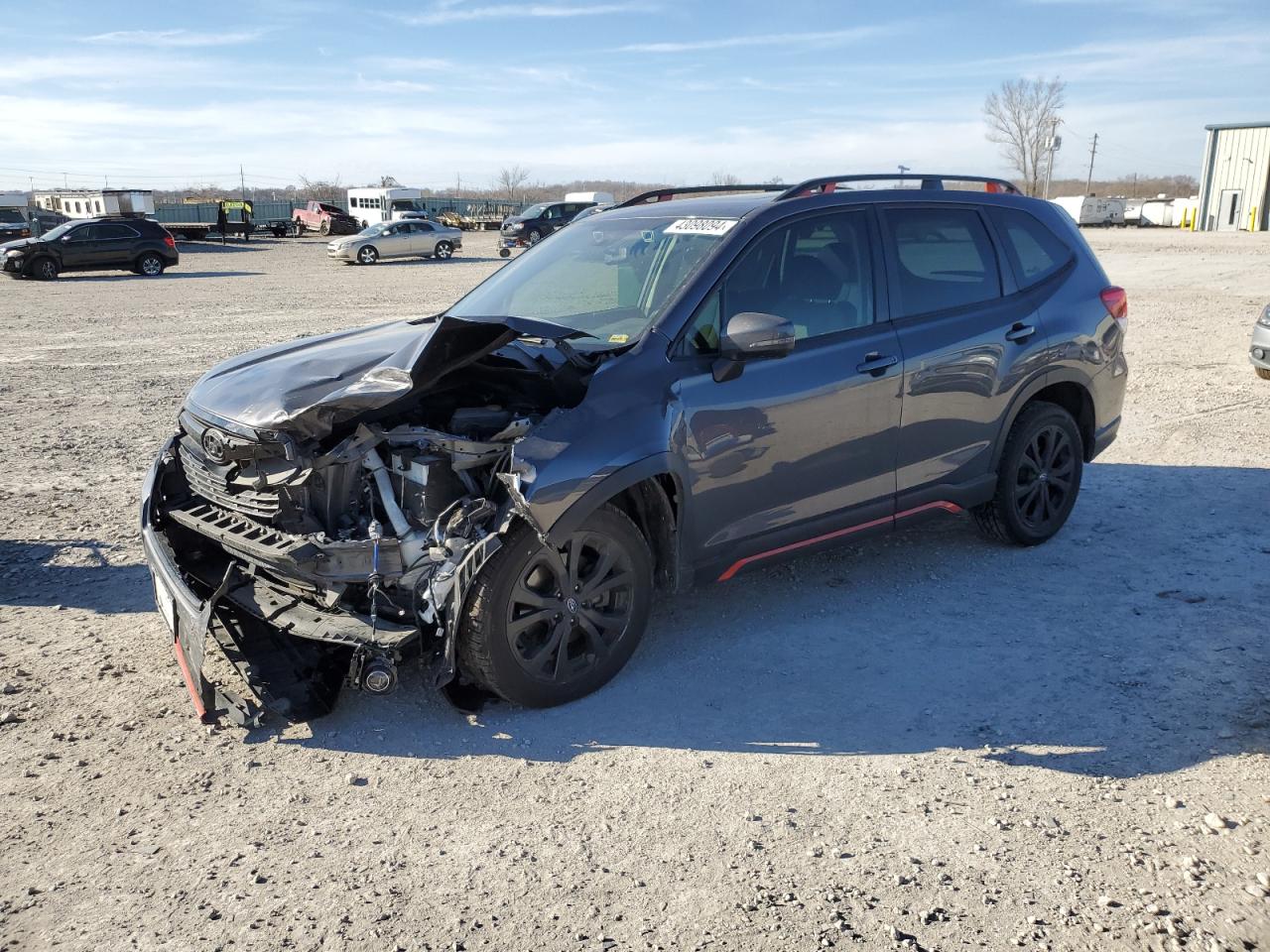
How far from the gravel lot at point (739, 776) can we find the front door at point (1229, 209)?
5872 centimetres

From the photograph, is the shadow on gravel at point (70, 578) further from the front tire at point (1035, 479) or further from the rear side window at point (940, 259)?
Result: the front tire at point (1035, 479)

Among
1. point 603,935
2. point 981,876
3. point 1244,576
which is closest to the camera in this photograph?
point 603,935

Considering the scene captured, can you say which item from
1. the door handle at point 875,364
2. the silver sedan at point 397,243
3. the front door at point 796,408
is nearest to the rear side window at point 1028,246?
the front door at point 796,408

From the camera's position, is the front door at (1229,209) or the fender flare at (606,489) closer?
the fender flare at (606,489)

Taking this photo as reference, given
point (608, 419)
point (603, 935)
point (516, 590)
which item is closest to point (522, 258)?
point (608, 419)

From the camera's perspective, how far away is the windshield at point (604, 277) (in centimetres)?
450

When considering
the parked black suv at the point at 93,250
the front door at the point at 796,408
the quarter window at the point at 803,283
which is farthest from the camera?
the parked black suv at the point at 93,250

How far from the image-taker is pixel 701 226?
186 inches

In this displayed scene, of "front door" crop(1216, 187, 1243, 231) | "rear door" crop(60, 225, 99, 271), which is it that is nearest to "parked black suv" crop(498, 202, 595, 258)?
"rear door" crop(60, 225, 99, 271)

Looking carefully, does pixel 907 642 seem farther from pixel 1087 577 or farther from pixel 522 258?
pixel 522 258

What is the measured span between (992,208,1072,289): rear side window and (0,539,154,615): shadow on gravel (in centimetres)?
487

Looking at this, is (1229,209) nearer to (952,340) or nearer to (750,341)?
(952,340)

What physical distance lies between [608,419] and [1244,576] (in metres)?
3.78

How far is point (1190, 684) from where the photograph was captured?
4332 millimetres
